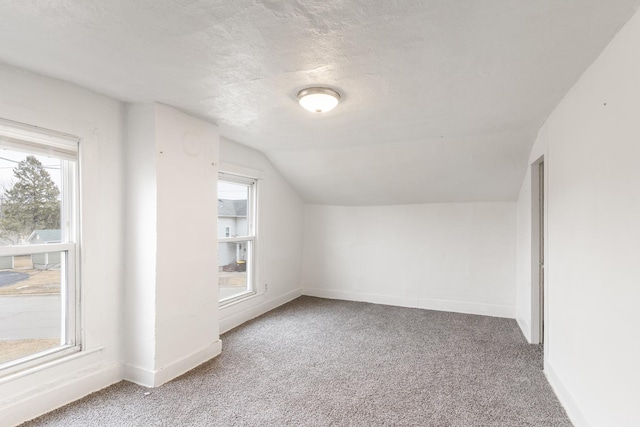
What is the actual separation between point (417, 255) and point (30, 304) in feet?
13.4

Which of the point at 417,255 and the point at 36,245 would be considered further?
the point at 417,255

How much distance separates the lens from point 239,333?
3.59 m

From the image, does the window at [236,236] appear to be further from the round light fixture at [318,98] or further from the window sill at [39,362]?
the round light fixture at [318,98]

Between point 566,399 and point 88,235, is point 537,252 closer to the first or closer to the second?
point 566,399

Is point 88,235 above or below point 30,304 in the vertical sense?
above

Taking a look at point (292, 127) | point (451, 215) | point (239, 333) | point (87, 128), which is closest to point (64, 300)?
point (87, 128)

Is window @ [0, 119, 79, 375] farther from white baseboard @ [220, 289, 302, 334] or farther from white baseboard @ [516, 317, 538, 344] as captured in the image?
white baseboard @ [516, 317, 538, 344]

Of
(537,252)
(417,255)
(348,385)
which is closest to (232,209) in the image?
(348,385)

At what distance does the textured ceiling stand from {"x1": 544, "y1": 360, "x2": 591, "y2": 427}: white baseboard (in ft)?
6.45

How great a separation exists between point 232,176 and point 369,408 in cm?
273

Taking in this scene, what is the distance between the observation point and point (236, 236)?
13.4 feet

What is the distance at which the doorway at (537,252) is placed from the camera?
3.31 metres

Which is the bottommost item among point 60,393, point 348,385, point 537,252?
point 348,385

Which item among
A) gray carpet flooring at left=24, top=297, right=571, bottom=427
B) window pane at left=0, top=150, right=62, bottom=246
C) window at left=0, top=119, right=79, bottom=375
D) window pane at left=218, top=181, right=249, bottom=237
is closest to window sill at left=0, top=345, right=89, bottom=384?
window at left=0, top=119, right=79, bottom=375
